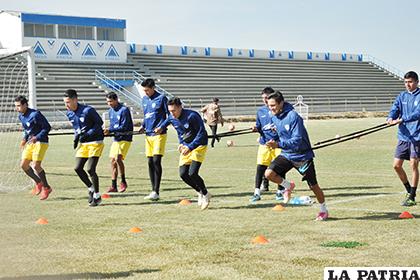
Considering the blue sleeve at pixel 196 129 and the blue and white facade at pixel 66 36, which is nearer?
the blue sleeve at pixel 196 129

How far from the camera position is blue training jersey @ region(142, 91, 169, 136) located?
1288cm

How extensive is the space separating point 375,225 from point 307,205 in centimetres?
216

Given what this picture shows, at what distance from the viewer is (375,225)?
29.8 ft

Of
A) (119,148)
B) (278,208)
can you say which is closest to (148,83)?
(119,148)

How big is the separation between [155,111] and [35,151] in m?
2.34

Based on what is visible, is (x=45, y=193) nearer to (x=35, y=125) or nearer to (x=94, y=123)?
(x=35, y=125)

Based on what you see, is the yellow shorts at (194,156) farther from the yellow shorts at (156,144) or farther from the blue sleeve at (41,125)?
the blue sleeve at (41,125)

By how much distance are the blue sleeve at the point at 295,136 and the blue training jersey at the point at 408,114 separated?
2.19m

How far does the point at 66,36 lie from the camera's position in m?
59.4

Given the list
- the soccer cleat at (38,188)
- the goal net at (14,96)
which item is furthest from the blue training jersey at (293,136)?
the goal net at (14,96)

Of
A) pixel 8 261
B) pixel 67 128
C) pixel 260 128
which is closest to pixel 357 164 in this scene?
pixel 260 128

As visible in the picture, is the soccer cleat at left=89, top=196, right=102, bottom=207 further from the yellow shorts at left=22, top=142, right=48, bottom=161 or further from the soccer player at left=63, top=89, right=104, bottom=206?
the yellow shorts at left=22, top=142, right=48, bottom=161

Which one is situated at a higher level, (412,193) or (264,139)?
(264,139)

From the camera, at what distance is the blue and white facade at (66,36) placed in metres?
57.0
